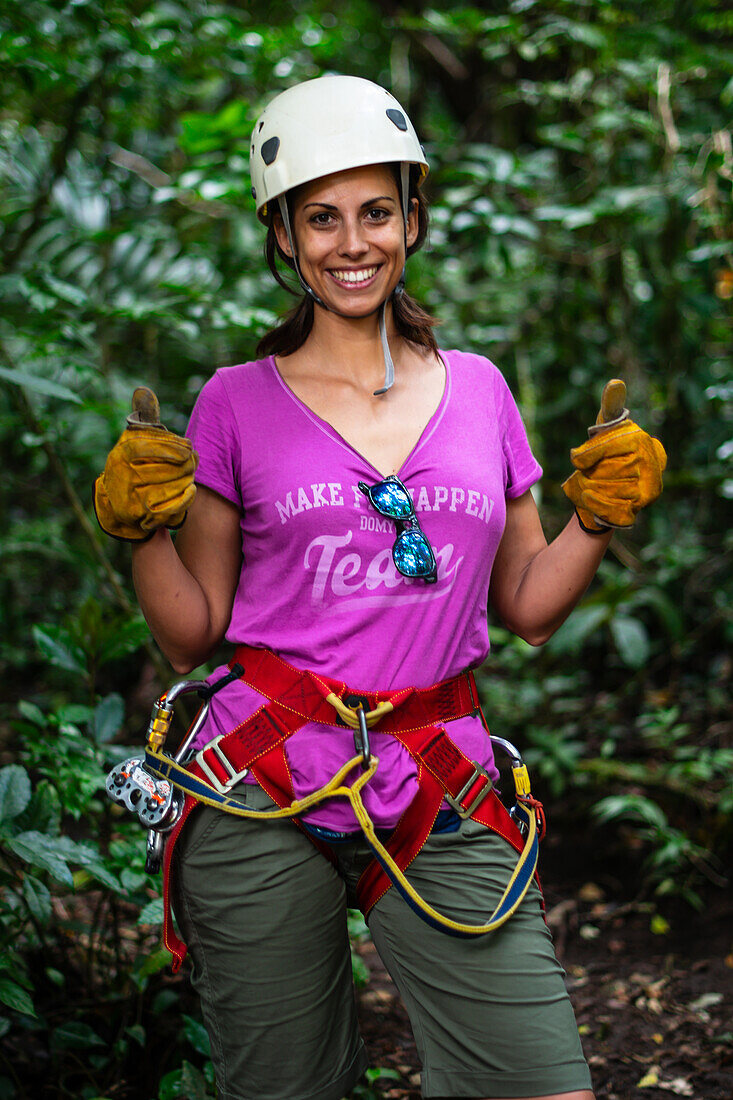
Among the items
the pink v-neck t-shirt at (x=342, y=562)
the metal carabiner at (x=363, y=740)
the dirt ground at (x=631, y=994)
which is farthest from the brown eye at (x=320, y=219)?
the dirt ground at (x=631, y=994)

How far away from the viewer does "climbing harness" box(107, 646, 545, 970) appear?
5.45 ft

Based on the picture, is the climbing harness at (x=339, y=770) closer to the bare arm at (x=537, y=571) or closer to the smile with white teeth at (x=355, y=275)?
the bare arm at (x=537, y=571)

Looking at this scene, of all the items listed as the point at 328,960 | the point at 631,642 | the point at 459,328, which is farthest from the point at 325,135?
the point at 459,328

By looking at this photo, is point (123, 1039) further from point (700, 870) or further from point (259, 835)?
point (700, 870)

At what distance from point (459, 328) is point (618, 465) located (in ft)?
9.05

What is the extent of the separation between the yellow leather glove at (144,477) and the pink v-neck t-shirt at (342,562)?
0.60 feet

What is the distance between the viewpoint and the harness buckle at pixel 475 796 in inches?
66.9

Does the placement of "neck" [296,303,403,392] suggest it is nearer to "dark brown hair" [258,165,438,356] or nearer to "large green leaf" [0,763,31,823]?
"dark brown hair" [258,165,438,356]

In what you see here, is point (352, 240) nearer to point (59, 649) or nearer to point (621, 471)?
point (621, 471)

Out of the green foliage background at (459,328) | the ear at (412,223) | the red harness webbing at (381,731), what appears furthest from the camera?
the green foliage background at (459,328)

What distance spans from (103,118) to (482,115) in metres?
2.64

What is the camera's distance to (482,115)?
539cm

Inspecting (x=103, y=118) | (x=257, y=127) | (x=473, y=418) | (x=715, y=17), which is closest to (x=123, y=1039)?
(x=473, y=418)

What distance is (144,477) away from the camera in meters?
1.60
